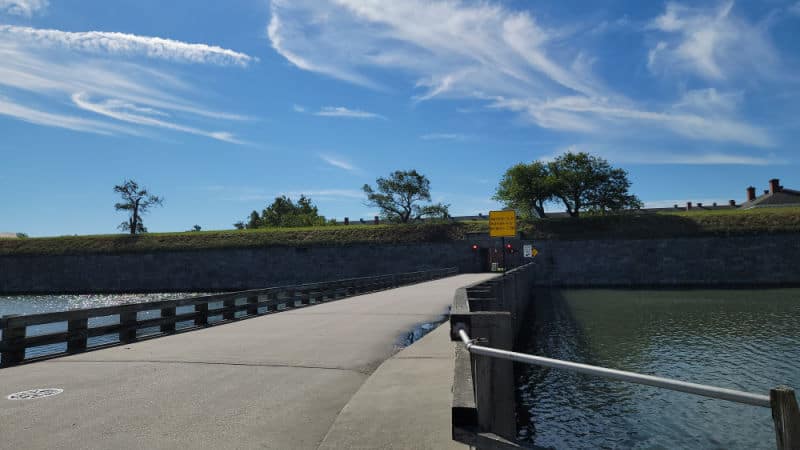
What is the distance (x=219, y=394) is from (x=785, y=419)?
640 cm

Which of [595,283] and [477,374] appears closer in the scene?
[477,374]

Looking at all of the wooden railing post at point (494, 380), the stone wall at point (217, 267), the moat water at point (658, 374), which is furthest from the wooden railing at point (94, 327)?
the stone wall at point (217, 267)

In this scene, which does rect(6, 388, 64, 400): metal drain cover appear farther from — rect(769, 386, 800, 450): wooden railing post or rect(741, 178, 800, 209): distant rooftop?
rect(741, 178, 800, 209): distant rooftop

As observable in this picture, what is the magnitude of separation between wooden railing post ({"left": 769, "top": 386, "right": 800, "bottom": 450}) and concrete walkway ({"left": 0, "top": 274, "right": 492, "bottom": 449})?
3.02m

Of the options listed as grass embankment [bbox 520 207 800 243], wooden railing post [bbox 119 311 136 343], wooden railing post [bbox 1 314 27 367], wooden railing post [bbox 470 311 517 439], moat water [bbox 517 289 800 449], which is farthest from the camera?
grass embankment [bbox 520 207 800 243]

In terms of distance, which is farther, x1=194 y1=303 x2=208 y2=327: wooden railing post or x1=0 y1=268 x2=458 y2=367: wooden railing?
x1=194 y1=303 x2=208 y2=327: wooden railing post

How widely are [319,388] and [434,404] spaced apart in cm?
197

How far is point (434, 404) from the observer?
19.3 ft

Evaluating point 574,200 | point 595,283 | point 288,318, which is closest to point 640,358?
point 288,318

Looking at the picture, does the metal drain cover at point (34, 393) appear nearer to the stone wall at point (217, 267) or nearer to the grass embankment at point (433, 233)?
the stone wall at point (217, 267)

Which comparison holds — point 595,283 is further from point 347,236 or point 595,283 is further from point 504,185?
point 347,236

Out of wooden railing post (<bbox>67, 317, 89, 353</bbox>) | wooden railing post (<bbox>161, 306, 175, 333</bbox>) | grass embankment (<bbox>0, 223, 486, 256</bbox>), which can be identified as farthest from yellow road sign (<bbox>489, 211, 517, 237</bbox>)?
grass embankment (<bbox>0, 223, 486, 256</bbox>)

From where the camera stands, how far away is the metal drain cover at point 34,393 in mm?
6814

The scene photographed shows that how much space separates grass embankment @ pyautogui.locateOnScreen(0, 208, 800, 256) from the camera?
5184 cm
